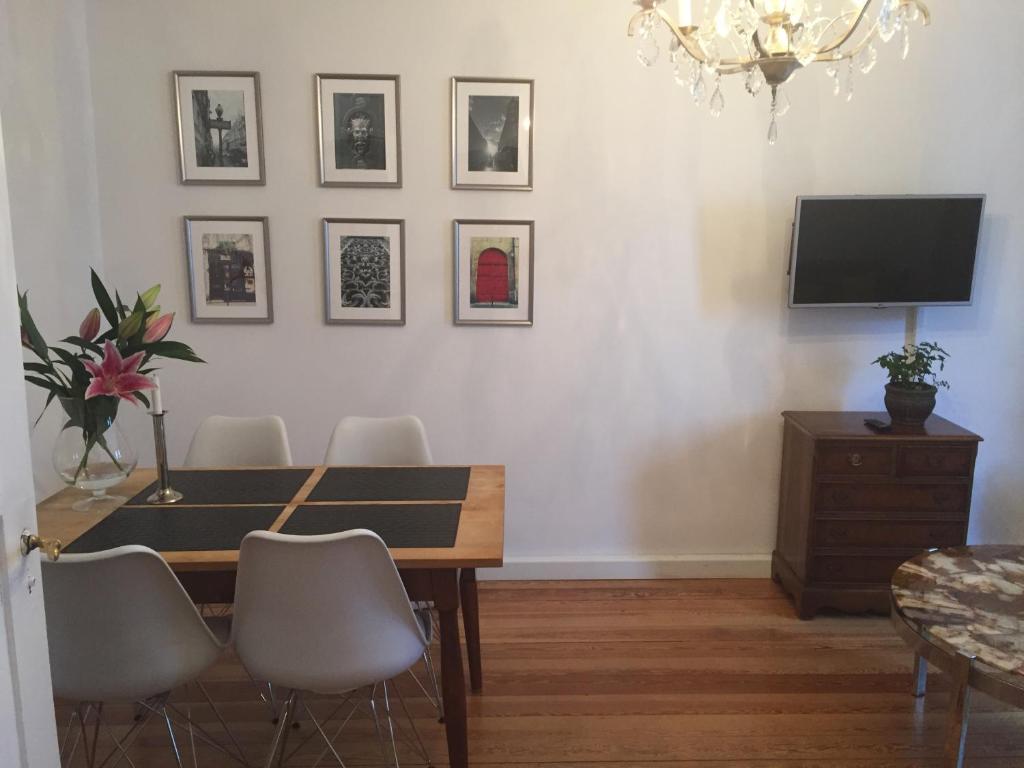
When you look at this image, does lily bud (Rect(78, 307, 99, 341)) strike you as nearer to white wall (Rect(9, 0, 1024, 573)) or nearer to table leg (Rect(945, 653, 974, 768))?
white wall (Rect(9, 0, 1024, 573))

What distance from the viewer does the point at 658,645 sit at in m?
3.03

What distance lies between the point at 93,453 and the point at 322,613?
1032 millimetres

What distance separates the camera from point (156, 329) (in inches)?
91.0

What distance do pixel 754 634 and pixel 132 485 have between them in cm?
248

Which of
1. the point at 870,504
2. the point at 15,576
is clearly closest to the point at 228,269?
the point at 15,576

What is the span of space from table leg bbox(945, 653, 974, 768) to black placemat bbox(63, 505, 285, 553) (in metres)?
1.94

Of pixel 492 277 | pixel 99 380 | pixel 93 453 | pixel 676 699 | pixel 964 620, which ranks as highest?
pixel 492 277

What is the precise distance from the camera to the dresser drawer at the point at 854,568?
3.19 meters

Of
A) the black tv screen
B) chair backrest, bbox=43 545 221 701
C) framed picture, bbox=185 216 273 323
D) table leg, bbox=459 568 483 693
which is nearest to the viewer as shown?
chair backrest, bbox=43 545 221 701

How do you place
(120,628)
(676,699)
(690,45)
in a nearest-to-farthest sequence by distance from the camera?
(120,628)
(690,45)
(676,699)

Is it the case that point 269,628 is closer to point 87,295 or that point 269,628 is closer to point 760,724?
point 760,724

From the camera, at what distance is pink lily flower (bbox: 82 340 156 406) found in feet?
7.16

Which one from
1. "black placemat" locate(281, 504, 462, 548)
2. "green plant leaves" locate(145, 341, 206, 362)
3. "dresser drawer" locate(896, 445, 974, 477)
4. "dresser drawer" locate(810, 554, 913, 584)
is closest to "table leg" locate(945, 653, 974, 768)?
"dresser drawer" locate(810, 554, 913, 584)

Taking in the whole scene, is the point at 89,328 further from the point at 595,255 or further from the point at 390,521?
the point at 595,255
